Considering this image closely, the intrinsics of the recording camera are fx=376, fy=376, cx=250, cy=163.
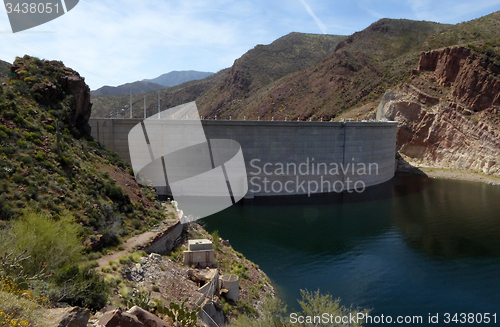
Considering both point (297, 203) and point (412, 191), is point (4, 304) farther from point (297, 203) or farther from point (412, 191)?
point (412, 191)

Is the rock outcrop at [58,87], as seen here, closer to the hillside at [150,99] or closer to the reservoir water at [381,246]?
the reservoir water at [381,246]

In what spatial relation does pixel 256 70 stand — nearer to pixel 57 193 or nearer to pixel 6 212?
pixel 57 193

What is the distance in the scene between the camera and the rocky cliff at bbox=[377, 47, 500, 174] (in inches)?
1854

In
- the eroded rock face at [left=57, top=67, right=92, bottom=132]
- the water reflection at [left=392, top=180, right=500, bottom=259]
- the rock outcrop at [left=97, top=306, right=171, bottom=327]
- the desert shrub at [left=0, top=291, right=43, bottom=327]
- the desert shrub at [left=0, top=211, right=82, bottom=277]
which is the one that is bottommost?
the water reflection at [left=392, top=180, right=500, bottom=259]

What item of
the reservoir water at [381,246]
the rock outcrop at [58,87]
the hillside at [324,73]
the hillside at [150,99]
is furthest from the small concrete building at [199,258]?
the hillside at [150,99]

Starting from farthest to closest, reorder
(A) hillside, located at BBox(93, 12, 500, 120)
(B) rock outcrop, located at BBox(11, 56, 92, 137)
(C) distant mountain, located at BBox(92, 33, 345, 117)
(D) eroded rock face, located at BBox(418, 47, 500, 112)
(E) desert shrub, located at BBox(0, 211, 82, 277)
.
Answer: (C) distant mountain, located at BBox(92, 33, 345, 117)
(A) hillside, located at BBox(93, 12, 500, 120)
(D) eroded rock face, located at BBox(418, 47, 500, 112)
(B) rock outcrop, located at BBox(11, 56, 92, 137)
(E) desert shrub, located at BBox(0, 211, 82, 277)

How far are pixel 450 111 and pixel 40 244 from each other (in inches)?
2026

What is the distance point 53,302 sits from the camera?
7977 mm

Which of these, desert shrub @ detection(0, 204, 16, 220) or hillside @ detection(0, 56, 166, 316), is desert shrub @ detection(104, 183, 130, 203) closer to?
hillside @ detection(0, 56, 166, 316)

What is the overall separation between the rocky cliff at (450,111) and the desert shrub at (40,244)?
1941 inches

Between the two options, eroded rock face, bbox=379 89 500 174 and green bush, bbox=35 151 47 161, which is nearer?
green bush, bbox=35 151 47 161

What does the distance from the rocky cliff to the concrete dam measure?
13.2 meters

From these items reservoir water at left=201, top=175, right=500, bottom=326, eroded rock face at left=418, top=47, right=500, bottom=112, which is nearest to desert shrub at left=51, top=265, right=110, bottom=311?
reservoir water at left=201, top=175, right=500, bottom=326

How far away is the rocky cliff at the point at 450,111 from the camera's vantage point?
1854 inches
